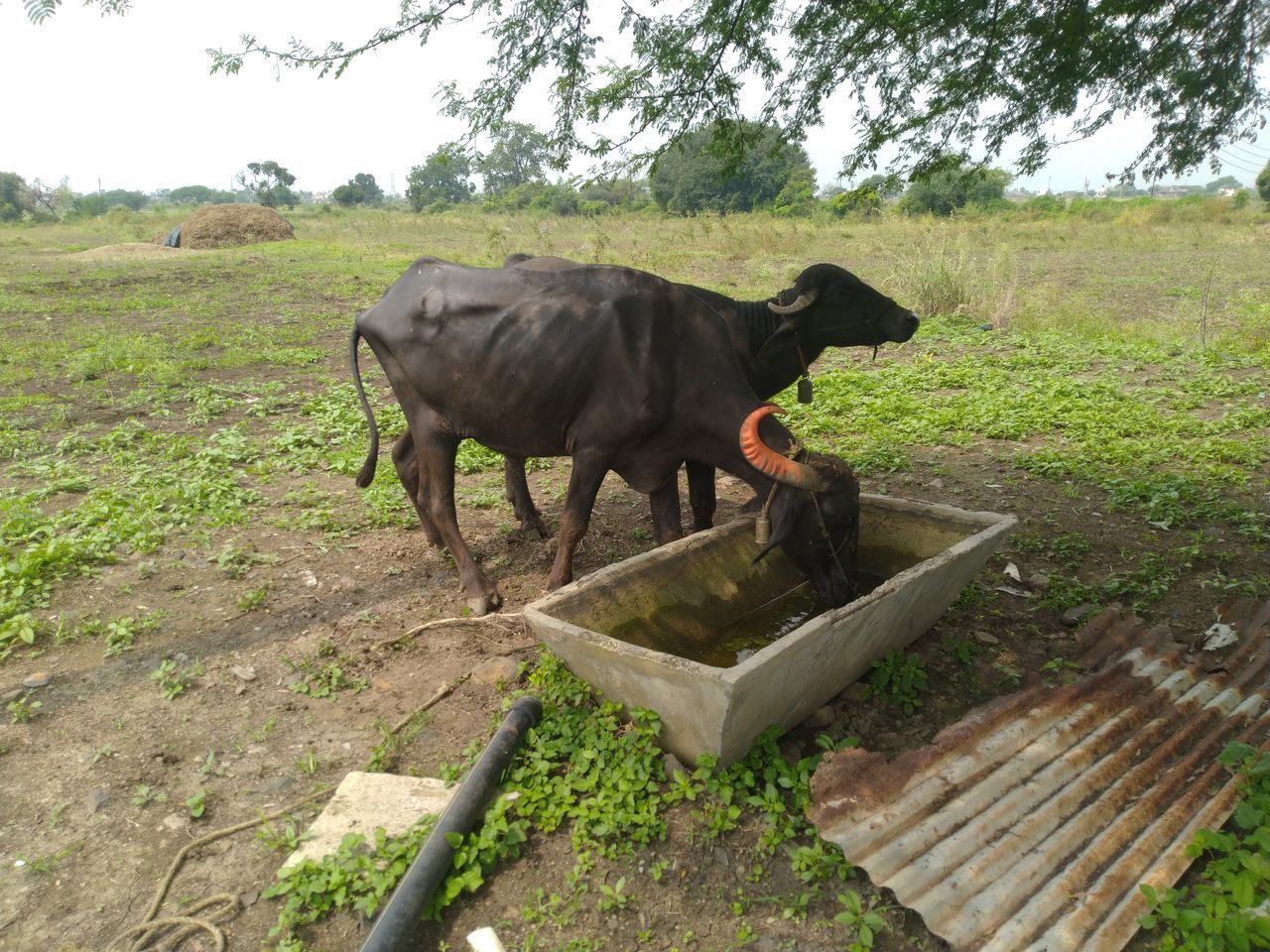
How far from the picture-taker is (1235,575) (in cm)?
469

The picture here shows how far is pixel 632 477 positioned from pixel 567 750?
1718mm

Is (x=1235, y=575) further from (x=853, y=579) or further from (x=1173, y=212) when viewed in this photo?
(x=1173, y=212)

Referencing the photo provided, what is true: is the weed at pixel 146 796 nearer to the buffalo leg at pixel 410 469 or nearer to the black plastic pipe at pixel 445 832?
the black plastic pipe at pixel 445 832

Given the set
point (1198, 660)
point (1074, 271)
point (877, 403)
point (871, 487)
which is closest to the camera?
point (1198, 660)

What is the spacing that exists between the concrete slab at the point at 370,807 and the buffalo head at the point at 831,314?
10.2 ft

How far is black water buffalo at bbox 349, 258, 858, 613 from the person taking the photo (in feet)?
14.1

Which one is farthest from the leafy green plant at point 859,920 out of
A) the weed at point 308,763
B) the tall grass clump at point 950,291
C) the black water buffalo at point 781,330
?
the tall grass clump at point 950,291

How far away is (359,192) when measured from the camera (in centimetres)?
7325

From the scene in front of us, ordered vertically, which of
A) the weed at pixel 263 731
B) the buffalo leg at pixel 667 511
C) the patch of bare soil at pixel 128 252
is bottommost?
the weed at pixel 263 731

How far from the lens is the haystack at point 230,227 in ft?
92.6

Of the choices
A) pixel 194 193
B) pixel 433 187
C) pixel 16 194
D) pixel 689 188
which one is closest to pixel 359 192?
pixel 433 187

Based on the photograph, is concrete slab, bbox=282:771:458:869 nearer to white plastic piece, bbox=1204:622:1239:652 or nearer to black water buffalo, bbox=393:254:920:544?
black water buffalo, bbox=393:254:920:544

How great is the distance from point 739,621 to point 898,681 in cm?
87

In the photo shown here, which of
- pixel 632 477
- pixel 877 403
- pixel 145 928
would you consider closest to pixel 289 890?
pixel 145 928
